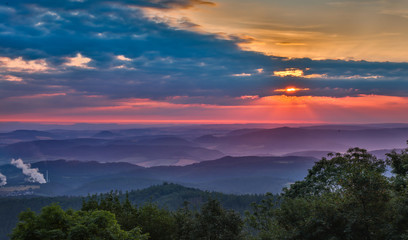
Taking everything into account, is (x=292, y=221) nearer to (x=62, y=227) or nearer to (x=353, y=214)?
(x=353, y=214)

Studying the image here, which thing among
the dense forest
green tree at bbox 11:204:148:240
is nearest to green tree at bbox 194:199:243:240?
the dense forest

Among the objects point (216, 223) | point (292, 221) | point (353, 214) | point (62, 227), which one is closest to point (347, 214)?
point (353, 214)

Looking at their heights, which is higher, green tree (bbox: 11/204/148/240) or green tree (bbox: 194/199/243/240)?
green tree (bbox: 11/204/148/240)

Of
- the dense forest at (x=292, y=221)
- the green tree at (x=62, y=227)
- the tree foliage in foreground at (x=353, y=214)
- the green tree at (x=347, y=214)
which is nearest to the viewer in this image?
the green tree at (x=62, y=227)

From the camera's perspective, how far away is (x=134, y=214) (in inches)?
1480

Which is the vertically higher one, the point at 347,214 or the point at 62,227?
the point at 347,214

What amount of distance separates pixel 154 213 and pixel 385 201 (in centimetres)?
2330

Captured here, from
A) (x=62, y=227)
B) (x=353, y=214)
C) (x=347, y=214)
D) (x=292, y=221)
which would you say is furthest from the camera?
(x=292, y=221)

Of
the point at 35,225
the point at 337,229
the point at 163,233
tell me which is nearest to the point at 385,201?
the point at 337,229

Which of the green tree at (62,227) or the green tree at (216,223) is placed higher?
the green tree at (62,227)

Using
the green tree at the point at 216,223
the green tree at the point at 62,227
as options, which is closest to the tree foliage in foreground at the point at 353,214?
the green tree at the point at 216,223

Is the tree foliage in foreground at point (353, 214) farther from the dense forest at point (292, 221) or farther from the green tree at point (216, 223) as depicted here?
the green tree at point (216, 223)

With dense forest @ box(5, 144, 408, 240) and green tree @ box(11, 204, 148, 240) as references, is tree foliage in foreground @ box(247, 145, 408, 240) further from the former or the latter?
green tree @ box(11, 204, 148, 240)

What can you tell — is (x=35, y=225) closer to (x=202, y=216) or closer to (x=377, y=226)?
(x=202, y=216)
